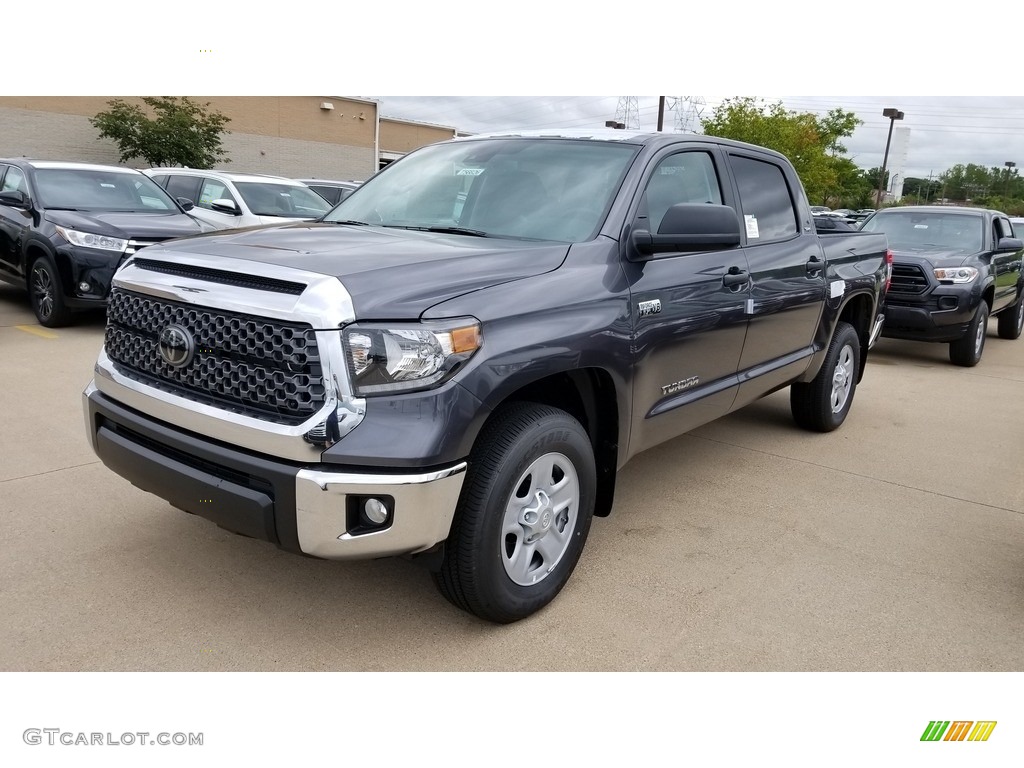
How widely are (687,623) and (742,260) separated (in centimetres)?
202

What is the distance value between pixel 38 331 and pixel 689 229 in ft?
23.9

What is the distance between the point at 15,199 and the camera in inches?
338

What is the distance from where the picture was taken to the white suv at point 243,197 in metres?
10.8

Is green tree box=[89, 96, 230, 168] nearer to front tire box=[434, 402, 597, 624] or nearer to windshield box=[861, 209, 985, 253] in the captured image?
windshield box=[861, 209, 985, 253]

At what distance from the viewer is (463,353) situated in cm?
259

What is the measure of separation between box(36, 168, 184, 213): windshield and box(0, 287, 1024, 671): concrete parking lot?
4276mm

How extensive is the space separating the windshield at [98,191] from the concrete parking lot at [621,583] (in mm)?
4276

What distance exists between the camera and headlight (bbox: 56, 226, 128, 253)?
7.93m

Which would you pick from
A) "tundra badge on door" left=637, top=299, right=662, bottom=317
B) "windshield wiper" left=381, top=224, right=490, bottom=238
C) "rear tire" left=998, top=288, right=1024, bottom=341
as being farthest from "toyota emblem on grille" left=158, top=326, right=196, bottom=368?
"rear tire" left=998, top=288, right=1024, bottom=341

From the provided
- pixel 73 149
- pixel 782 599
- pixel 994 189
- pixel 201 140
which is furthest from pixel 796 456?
pixel 994 189

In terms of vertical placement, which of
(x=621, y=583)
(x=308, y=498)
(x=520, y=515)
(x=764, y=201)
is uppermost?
(x=764, y=201)

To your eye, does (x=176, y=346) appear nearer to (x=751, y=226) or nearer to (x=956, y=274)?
(x=751, y=226)

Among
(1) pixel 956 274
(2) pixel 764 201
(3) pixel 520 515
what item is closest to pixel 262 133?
(1) pixel 956 274

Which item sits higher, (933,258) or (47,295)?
(933,258)
